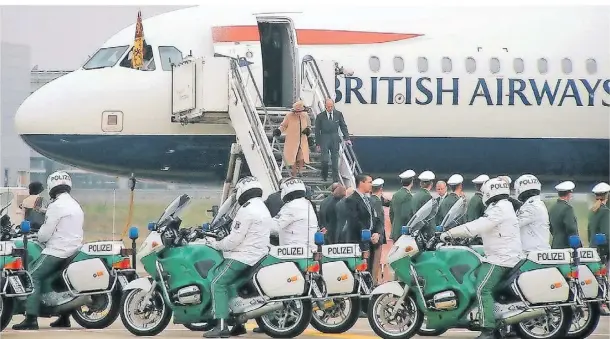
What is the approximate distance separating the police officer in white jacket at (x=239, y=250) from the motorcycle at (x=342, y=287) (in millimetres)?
740

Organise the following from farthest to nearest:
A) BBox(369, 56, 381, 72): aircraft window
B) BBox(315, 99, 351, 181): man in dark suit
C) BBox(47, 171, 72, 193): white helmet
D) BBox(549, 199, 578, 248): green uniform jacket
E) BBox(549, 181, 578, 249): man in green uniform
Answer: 1. BBox(369, 56, 381, 72): aircraft window
2. BBox(315, 99, 351, 181): man in dark suit
3. BBox(549, 199, 578, 248): green uniform jacket
4. BBox(549, 181, 578, 249): man in green uniform
5. BBox(47, 171, 72, 193): white helmet

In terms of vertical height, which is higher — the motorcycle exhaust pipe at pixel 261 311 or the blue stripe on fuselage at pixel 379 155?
the blue stripe on fuselage at pixel 379 155

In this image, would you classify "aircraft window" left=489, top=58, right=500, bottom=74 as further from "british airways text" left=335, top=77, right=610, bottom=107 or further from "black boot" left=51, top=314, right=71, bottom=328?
"black boot" left=51, top=314, right=71, bottom=328

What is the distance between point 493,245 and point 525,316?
75 centimetres

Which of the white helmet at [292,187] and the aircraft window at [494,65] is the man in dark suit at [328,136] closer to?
the aircraft window at [494,65]

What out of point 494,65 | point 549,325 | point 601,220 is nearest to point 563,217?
point 601,220

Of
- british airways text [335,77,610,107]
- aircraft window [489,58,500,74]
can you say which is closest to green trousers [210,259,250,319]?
british airways text [335,77,610,107]

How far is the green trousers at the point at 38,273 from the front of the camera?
15336 millimetres

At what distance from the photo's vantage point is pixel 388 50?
2436cm

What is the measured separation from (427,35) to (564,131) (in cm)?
282

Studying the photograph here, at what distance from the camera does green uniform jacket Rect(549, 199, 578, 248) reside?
687 inches

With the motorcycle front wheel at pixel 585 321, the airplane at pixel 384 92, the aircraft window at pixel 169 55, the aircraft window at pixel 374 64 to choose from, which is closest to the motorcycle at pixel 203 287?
the motorcycle front wheel at pixel 585 321

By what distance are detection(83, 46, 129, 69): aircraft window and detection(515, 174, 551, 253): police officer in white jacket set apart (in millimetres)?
10469

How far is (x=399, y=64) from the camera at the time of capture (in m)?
24.3
